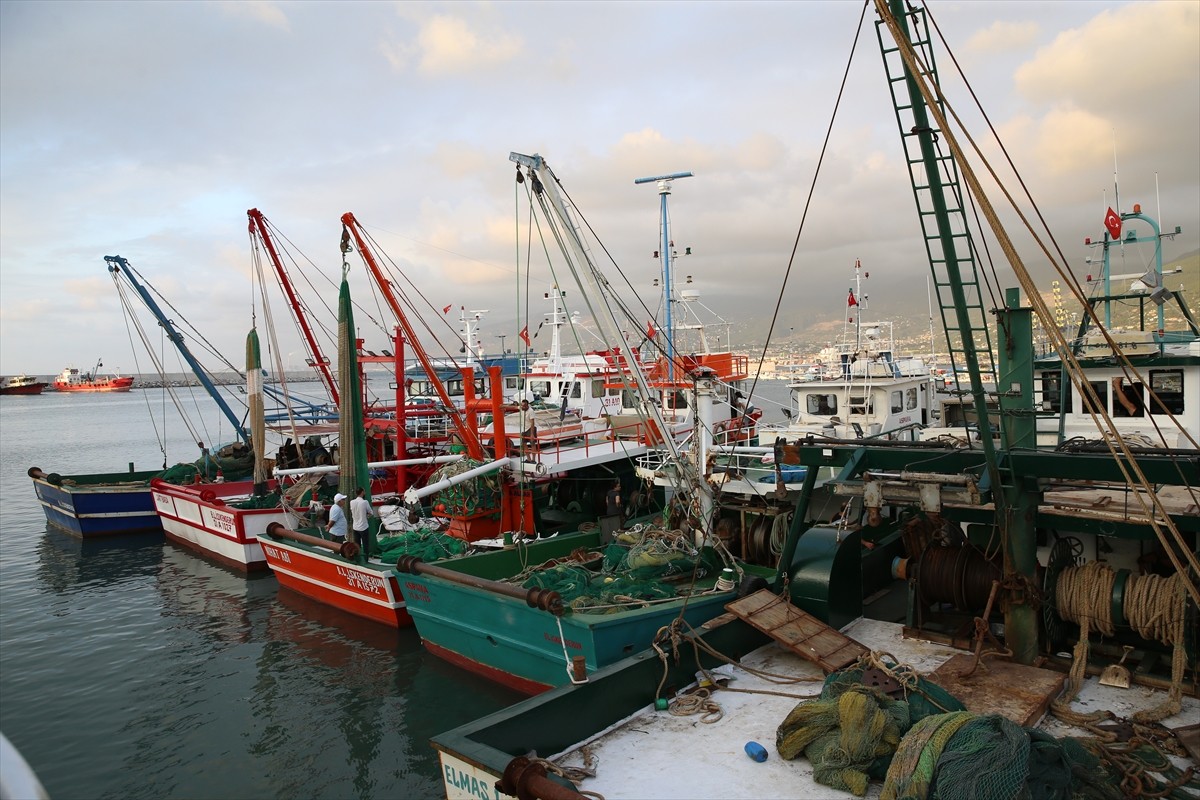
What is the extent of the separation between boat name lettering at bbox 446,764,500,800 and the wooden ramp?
11.2ft

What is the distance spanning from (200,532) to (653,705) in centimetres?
1725

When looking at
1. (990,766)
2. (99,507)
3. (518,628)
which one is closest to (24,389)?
(99,507)

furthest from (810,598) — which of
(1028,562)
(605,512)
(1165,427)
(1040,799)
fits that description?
(605,512)

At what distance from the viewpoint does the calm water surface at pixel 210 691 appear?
857cm

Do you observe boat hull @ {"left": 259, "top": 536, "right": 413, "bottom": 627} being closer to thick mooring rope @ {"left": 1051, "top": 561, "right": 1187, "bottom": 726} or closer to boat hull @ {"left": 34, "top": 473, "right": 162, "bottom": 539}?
boat hull @ {"left": 34, "top": 473, "right": 162, "bottom": 539}

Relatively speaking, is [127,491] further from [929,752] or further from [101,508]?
[929,752]

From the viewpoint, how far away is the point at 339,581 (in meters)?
13.7

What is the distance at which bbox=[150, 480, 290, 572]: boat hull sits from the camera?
17.6 m

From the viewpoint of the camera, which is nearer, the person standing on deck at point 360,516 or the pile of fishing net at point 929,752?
the pile of fishing net at point 929,752

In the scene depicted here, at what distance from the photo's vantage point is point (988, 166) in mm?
5867

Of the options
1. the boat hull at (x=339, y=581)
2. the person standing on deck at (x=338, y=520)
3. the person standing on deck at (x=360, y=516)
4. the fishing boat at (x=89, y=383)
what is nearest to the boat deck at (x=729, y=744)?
the boat hull at (x=339, y=581)

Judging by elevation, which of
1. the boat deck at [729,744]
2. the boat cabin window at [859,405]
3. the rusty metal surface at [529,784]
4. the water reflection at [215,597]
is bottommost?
the water reflection at [215,597]

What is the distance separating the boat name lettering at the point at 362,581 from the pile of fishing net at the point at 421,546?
0.48 metres

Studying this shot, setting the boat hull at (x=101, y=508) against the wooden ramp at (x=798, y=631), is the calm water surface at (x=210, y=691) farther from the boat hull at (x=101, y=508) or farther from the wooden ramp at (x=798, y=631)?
the wooden ramp at (x=798, y=631)
